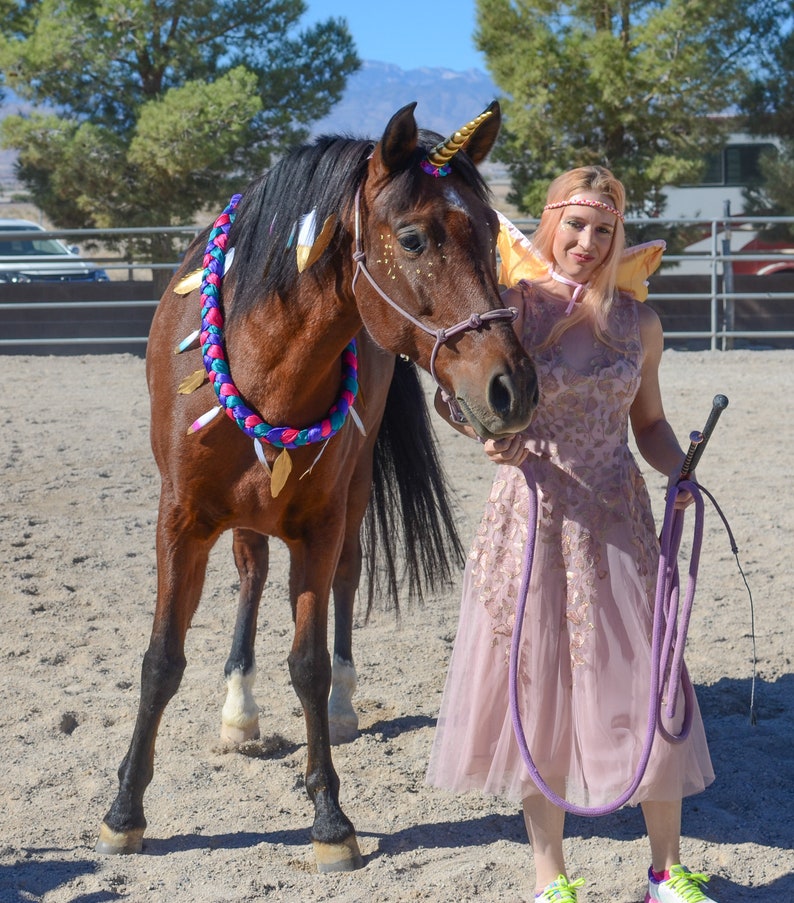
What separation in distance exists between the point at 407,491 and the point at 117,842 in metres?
1.58

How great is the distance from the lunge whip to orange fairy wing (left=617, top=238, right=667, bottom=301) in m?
0.37

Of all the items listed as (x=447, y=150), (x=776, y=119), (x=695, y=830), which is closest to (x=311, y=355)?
(x=447, y=150)

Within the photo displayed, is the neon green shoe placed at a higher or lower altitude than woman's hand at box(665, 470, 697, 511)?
lower

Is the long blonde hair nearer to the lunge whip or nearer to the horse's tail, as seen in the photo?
the lunge whip

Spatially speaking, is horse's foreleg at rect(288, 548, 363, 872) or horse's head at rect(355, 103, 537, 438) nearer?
horse's head at rect(355, 103, 537, 438)

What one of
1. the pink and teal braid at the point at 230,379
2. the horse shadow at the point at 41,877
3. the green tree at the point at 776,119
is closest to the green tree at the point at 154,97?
the green tree at the point at 776,119

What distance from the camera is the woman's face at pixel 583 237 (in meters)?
2.32

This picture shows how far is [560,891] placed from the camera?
2.30 m

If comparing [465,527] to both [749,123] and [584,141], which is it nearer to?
[584,141]

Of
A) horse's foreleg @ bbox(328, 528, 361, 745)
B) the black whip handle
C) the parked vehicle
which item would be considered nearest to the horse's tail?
horse's foreleg @ bbox(328, 528, 361, 745)

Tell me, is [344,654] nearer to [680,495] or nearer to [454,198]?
[680,495]

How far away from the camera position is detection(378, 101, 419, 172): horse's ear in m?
2.17

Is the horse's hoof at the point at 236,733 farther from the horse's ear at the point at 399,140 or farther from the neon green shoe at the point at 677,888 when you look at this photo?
the horse's ear at the point at 399,140

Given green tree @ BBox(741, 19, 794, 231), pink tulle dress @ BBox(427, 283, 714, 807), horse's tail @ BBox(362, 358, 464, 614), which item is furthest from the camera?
green tree @ BBox(741, 19, 794, 231)
